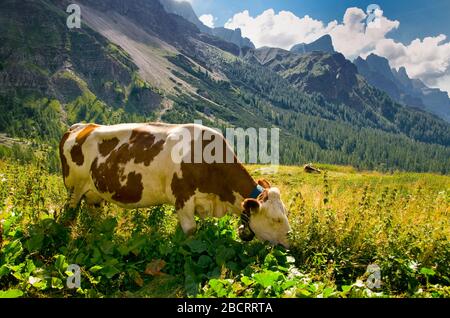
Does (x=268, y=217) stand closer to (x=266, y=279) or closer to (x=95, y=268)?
(x=266, y=279)

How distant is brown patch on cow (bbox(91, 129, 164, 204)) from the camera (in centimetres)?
842

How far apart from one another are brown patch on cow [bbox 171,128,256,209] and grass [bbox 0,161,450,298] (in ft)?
2.76

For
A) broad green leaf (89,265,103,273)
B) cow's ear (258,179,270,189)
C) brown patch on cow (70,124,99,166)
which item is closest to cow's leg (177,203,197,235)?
cow's ear (258,179,270,189)

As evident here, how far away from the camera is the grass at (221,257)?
5816mm

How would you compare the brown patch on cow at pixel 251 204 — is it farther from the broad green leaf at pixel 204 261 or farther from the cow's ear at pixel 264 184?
the broad green leaf at pixel 204 261

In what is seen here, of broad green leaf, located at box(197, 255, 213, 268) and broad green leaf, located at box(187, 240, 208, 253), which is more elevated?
broad green leaf, located at box(187, 240, 208, 253)

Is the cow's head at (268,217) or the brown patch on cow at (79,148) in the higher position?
the brown patch on cow at (79,148)

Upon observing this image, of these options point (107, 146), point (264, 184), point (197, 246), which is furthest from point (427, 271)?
point (107, 146)

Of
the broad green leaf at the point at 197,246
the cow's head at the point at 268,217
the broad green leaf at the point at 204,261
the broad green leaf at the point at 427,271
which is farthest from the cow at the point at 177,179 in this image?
the broad green leaf at the point at 427,271

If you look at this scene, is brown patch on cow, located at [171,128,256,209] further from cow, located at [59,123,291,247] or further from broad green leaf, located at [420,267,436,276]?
broad green leaf, located at [420,267,436,276]

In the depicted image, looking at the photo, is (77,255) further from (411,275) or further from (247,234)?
(411,275)

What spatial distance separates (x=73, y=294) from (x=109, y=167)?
3.48m

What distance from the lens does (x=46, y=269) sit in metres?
6.25
